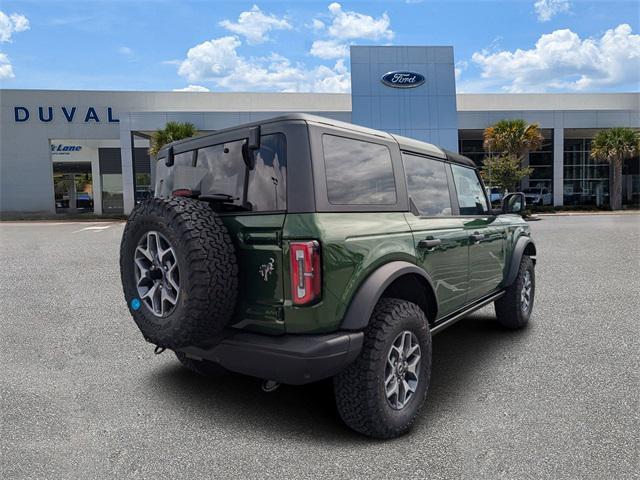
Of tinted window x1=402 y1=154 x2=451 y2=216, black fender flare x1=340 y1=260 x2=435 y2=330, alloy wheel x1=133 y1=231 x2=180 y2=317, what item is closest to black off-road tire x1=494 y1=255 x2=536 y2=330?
tinted window x1=402 y1=154 x2=451 y2=216

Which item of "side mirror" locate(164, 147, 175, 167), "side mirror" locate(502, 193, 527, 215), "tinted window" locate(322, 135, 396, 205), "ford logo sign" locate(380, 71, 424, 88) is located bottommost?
"side mirror" locate(502, 193, 527, 215)

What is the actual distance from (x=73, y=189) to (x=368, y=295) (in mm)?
43745

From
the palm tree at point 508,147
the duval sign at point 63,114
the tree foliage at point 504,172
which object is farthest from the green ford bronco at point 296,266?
the duval sign at point 63,114

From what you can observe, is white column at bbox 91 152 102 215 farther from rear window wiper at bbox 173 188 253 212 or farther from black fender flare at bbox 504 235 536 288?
rear window wiper at bbox 173 188 253 212

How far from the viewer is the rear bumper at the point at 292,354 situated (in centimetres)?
259

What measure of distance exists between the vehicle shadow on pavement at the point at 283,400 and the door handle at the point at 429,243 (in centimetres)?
115

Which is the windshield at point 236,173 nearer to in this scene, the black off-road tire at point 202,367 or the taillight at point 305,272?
the taillight at point 305,272

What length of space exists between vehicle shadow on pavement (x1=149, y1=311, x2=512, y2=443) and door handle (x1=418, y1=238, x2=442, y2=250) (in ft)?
3.78

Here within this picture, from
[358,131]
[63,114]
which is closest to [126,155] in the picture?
[63,114]

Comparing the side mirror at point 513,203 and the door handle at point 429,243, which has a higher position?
the side mirror at point 513,203

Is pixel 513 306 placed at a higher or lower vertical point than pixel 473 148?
lower

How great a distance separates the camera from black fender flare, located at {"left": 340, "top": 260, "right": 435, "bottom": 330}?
2740 mm

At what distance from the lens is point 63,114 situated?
32219mm

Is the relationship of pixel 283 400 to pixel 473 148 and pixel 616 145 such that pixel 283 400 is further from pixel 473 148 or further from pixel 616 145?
pixel 473 148
